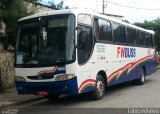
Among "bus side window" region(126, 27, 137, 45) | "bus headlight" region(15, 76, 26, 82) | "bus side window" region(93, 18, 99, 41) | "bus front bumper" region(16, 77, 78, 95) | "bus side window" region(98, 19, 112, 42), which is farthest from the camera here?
"bus side window" region(126, 27, 137, 45)

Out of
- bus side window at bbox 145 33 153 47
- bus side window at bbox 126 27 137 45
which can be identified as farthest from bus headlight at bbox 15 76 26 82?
bus side window at bbox 145 33 153 47

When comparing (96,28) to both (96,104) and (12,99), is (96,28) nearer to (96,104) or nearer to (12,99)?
(96,104)

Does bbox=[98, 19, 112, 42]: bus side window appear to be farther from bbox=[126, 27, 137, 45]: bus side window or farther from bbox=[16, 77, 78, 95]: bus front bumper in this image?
bbox=[16, 77, 78, 95]: bus front bumper

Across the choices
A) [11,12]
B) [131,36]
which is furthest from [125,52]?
[11,12]

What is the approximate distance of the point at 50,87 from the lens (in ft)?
38.9

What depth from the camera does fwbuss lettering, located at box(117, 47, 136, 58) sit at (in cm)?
1582

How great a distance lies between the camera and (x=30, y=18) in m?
12.7

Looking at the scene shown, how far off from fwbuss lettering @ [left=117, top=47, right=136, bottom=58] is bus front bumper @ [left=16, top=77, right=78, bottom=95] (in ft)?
15.2

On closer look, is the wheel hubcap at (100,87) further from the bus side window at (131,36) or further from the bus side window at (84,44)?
the bus side window at (131,36)

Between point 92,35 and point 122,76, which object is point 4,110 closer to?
point 92,35

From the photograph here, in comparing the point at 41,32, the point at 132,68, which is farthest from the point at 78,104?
the point at 132,68

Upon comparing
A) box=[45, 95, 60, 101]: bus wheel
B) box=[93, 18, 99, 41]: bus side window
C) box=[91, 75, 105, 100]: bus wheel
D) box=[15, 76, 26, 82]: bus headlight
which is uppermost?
box=[93, 18, 99, 41]: bus side window

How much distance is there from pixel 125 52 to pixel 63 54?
5.71 m

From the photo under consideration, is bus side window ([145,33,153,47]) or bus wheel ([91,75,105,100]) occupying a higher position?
bus side window ([145,33,153,47])
